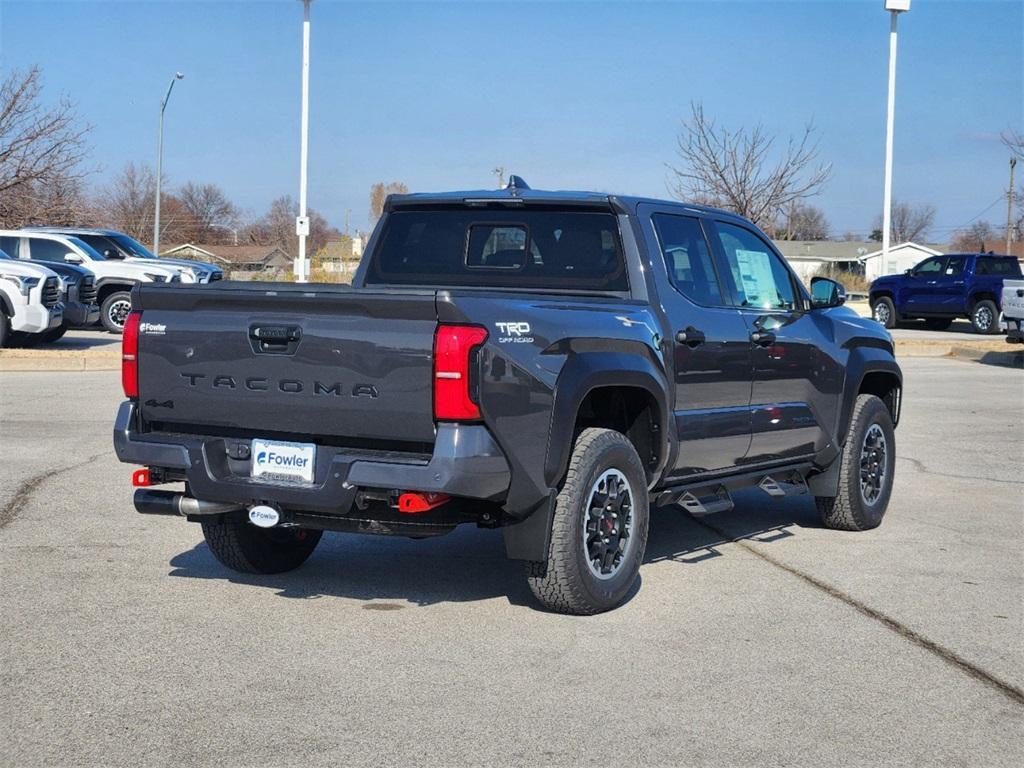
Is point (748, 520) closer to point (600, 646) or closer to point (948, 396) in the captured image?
point (600, 646)

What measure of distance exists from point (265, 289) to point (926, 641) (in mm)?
3308

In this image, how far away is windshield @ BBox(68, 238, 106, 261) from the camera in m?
23.9

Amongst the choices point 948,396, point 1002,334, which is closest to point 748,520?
point 948,396

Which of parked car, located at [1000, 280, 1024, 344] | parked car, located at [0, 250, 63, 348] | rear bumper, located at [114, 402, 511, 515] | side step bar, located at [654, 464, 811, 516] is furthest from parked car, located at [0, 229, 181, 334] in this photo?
rear bumper, located at [114, 402, 511, 515]

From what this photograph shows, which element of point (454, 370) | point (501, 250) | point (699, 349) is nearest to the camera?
point (454, 370)

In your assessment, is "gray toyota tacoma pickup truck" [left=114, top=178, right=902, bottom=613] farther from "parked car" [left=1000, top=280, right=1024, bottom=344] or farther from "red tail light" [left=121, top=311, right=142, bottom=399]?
"parked car" [left=1000, top=280, right=1024, bottom=344]

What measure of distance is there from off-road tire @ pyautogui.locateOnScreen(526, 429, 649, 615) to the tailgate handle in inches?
53.3

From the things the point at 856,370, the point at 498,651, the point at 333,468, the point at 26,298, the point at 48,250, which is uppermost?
the point at 48,250

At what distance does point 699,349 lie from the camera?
6.95m

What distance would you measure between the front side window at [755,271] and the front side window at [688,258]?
0.85 feet

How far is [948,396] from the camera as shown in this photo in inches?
697

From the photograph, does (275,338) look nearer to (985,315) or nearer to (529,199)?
(529,199)

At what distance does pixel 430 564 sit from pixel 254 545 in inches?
40.1

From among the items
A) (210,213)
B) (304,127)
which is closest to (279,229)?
(210,213)
